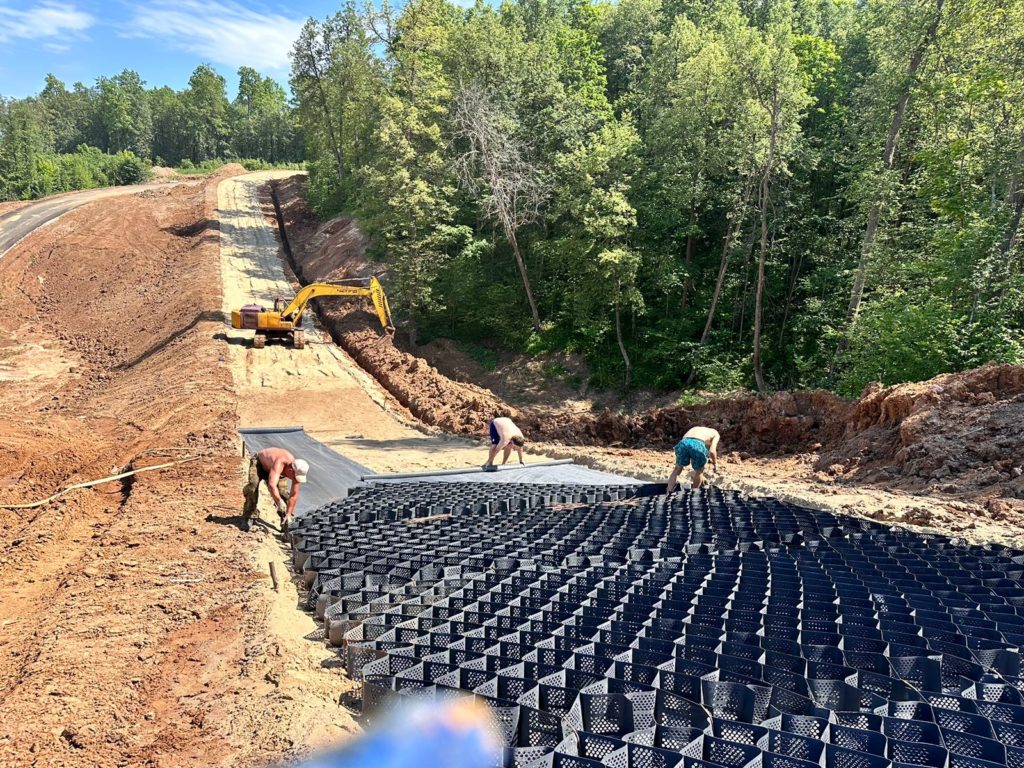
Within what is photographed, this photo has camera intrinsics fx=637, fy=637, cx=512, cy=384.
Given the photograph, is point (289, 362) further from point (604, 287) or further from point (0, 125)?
point (0, 125)

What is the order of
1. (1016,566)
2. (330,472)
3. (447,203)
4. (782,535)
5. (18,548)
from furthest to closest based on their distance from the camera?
1. (447,203)
2. (330,472)
3. (18,548)
4. (782,535)
5. (1016,566)

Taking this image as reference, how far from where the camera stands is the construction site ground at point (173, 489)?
514cm

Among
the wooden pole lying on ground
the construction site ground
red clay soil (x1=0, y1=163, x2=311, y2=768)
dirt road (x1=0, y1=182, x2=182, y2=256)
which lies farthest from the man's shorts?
dirt road (x1=0, y1=182, x2=182, y2=256)

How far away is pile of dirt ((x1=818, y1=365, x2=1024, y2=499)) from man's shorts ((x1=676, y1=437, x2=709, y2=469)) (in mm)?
3644

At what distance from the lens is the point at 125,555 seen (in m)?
8.53

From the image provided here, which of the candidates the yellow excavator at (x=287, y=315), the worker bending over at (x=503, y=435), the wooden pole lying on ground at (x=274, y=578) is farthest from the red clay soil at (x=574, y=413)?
the wooden pole lying on ground at (x=274, y=578)

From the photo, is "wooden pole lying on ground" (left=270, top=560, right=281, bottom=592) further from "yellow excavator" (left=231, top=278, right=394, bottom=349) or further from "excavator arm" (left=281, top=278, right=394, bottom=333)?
"excavator arm" (left=281, top=278, right=394, bottom=333)

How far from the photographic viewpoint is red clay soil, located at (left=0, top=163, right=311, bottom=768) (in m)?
4.97

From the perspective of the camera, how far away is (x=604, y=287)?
21.8 metres

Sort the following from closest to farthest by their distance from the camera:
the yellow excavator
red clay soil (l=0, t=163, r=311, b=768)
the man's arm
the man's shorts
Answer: red clay soil (l=0, t=163, r=311, b=768), the man's arm, the man's shorts, the yellow excavator

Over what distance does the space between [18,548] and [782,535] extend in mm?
10922

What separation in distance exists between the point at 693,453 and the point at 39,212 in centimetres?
4344

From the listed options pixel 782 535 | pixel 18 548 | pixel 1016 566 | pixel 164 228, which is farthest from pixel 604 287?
pixel 164 228

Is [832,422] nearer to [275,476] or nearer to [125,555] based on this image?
[275,476]
